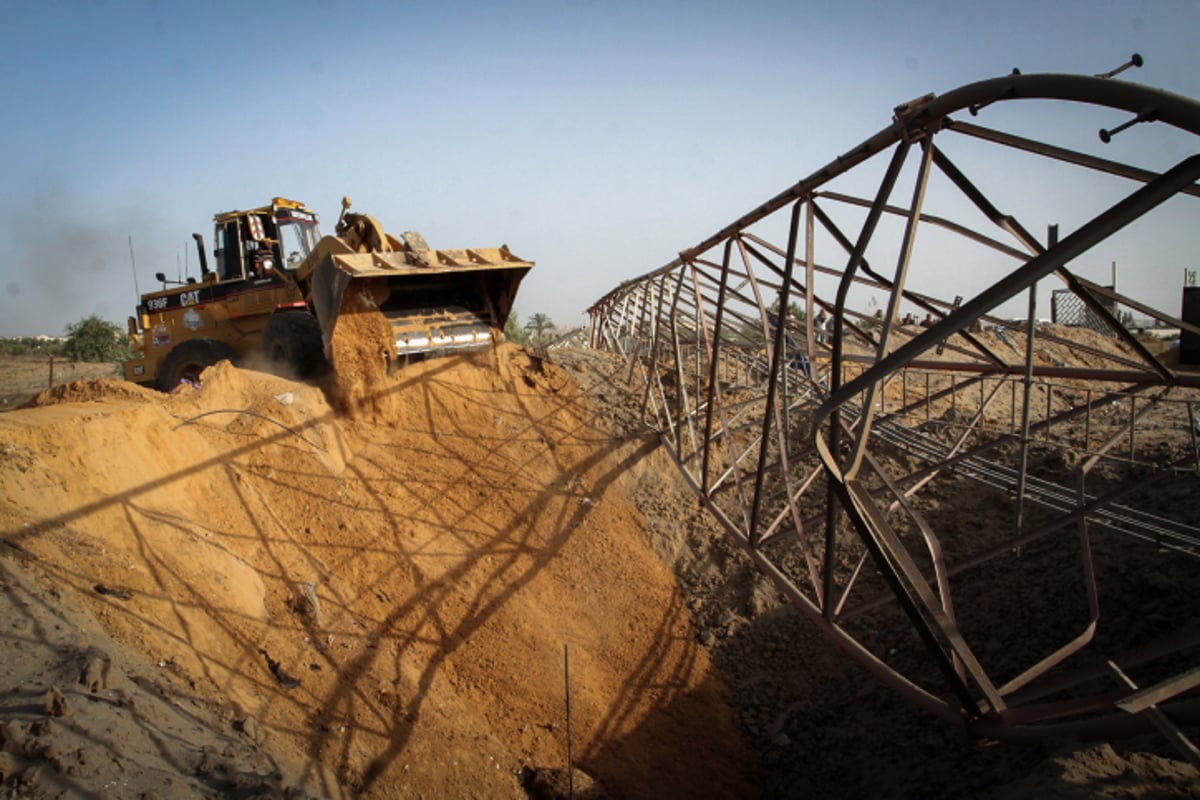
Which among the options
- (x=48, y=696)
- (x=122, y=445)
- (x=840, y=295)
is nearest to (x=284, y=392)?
(x=122, y=445)

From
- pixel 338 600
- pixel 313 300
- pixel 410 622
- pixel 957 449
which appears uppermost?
pixel 313 300

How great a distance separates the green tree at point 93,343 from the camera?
33312 millimetres

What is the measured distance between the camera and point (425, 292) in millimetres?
10367

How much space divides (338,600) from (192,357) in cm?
625

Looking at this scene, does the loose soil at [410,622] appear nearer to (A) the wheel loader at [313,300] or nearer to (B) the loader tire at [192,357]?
(A) the wheel loader at [313,300]

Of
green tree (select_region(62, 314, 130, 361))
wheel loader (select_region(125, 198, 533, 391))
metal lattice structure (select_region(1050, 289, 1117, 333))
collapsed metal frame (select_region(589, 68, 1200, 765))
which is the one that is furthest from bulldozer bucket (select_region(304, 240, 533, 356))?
green tree (select_region(62, 314, 130, 361))

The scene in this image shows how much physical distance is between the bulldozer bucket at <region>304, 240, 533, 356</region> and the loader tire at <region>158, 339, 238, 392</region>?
8.67ft

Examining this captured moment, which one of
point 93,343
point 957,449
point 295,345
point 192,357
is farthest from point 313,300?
point 93,343

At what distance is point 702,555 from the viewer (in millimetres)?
9555

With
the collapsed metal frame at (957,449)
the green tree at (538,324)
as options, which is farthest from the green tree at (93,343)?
the collapsed metal frame at (957,449)

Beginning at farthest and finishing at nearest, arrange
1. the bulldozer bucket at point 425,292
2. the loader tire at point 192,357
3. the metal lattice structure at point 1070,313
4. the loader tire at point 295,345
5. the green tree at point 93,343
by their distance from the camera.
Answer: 1. the green tree at point 93,343
2. the metal lattice structure at point 1070,313
3. the loader tire at point 192,357
4. the loader tire at point 295,345
5. the bulldozer bucket at point 425,292

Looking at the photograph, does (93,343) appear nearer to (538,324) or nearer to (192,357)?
(538,324)

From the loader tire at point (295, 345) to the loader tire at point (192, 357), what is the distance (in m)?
1.17

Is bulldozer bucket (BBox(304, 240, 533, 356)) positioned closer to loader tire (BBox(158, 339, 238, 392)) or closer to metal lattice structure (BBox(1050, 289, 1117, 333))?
loader tire (BBox(158, 339, 238, 392))
